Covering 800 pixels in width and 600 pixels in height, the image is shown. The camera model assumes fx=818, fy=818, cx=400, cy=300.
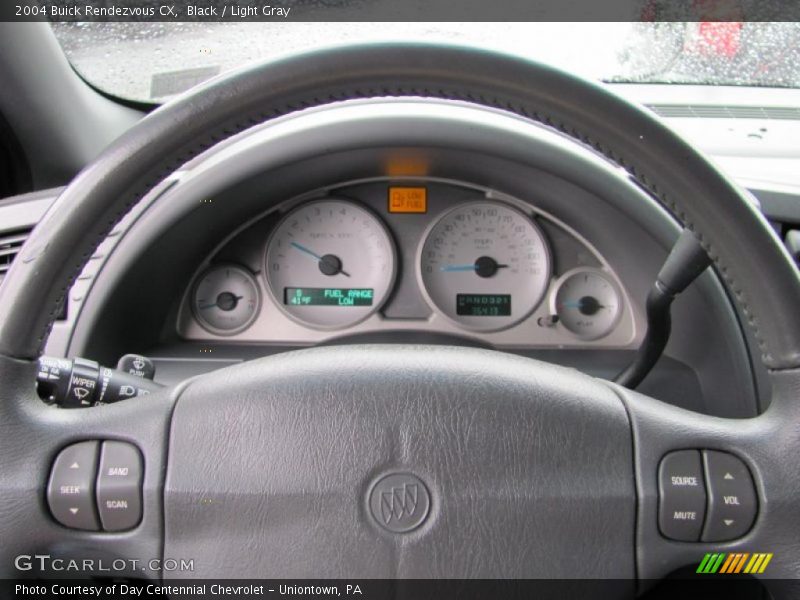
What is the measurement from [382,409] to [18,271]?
1.38 feet

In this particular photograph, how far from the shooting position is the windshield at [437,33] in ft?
6.59

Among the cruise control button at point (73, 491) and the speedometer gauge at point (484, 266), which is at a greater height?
the speedometer gauge at point (484, 266)

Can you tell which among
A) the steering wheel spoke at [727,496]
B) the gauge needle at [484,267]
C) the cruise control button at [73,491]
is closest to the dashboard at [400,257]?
the gauge needle at [484,267]

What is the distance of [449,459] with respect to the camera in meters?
0.88

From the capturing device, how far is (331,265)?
220cm

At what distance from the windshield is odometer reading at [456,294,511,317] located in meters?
0.63

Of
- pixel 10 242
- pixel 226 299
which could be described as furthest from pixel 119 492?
pixel 226 299

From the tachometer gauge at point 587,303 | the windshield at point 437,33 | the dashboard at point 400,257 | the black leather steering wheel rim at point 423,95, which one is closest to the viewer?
the black leather steering wheel rim at point 423,95

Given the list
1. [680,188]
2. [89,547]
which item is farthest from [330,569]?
[680,188]

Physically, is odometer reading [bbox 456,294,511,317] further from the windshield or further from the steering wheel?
the steering wheel

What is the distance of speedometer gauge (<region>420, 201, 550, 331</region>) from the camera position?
7.12 feet

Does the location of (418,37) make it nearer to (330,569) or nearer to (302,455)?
(302,455)

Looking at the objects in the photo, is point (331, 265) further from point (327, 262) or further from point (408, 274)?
point (408, 274)

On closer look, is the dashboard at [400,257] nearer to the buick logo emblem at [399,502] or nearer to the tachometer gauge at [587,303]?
the tachometer gauge at [587,303]
